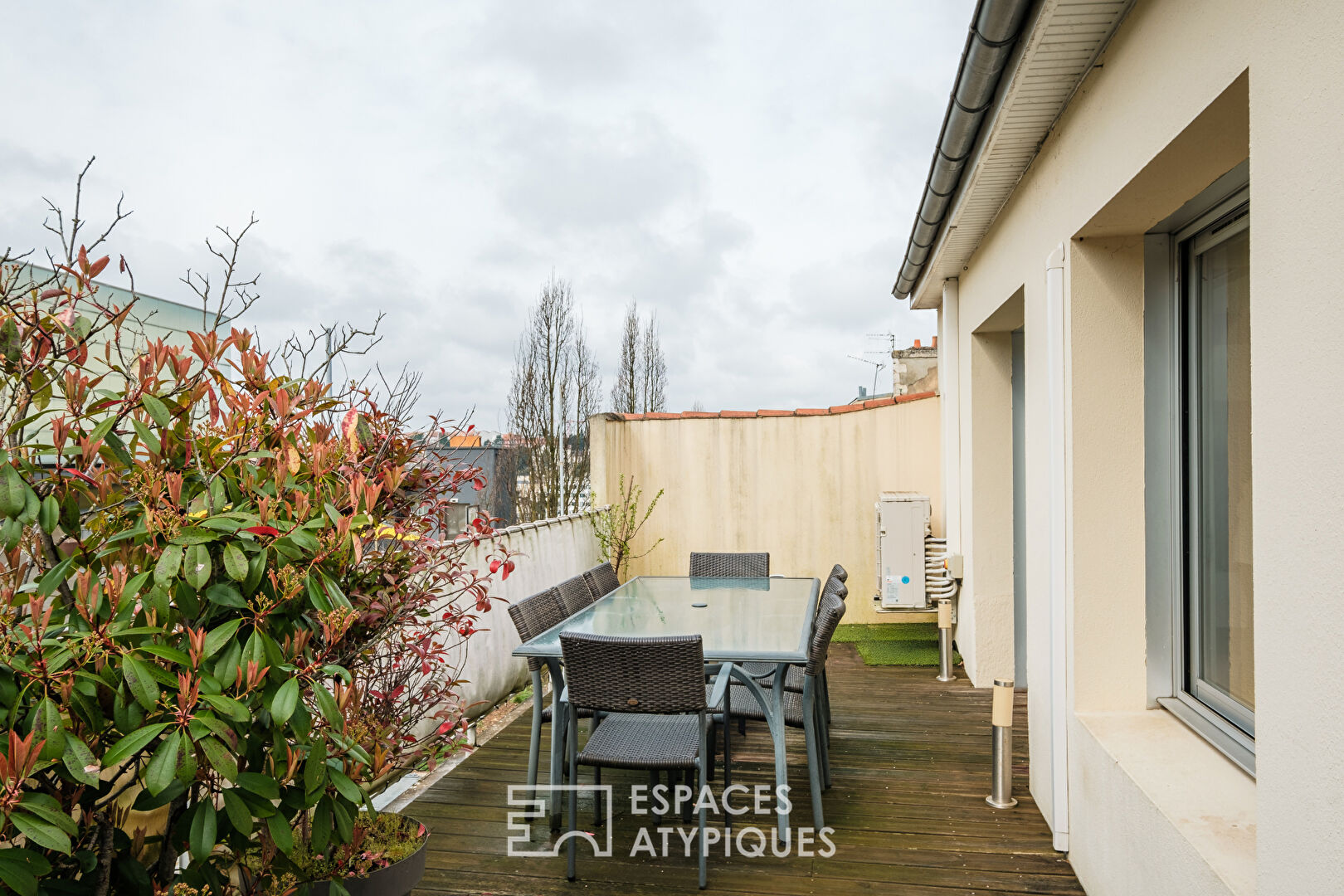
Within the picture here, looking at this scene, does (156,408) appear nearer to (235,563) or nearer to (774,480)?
(235,563)

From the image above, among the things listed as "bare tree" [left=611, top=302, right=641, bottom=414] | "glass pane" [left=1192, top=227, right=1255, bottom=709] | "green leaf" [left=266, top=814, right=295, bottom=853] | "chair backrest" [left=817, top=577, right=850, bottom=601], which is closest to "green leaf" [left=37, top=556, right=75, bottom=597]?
"green leaf" [left=266, top=814, right=295, bottom=853]

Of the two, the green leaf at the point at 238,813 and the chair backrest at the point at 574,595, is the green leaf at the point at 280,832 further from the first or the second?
the chair backrest at the point at 574,595

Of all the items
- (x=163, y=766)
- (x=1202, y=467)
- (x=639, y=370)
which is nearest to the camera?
(x=163, y=766)

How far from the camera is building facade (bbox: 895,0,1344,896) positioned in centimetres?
147

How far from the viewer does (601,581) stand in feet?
17.6

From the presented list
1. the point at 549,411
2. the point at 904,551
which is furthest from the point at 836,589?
the point at 549,411

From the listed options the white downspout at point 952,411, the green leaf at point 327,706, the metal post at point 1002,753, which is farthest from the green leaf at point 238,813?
the white downspout at point 952,411

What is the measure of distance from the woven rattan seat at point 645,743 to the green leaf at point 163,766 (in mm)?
1817

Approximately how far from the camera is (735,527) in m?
8.28

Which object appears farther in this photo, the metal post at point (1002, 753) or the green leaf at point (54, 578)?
the metal post at point (1002, 753)

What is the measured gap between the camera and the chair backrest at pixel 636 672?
119 inches

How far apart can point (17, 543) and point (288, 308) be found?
5.83 ft

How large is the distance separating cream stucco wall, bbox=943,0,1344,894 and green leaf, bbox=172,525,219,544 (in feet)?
7.04

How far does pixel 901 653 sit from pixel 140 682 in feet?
19.9
